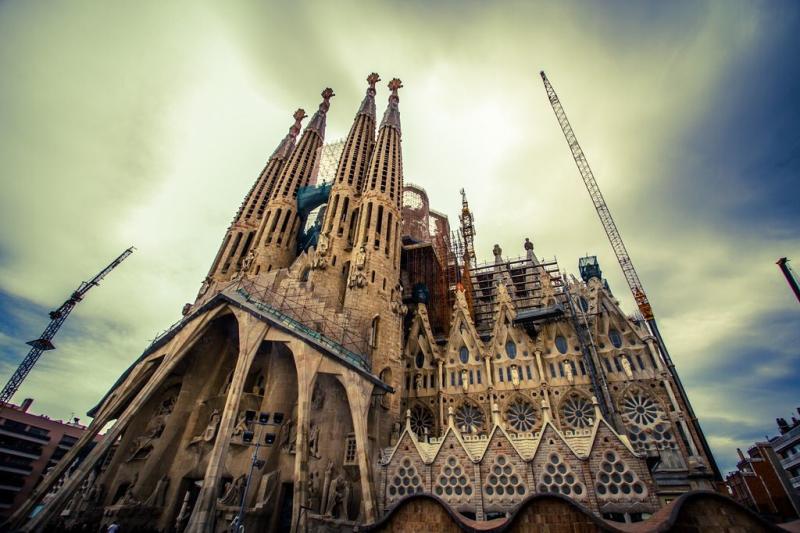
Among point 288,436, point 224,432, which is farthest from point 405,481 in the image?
point 224,432

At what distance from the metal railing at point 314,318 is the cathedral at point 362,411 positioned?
0.13 meters

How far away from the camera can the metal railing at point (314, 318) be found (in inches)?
955

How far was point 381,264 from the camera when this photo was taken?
3259 centimetres

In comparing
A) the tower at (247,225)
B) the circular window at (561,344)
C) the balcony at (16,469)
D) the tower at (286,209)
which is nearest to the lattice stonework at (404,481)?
the circular window at (561,344)

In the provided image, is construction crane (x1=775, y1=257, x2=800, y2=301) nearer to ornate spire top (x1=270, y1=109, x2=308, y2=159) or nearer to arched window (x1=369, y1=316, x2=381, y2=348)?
arched window (x1=369, y1=316, x2=381, y2=348)

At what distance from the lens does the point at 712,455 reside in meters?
24.3

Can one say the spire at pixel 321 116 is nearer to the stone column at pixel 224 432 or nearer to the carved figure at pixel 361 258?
the carved figure at pixel 361 258

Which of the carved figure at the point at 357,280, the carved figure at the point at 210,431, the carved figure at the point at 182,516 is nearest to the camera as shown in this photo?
the carved figure at the point at 182,516

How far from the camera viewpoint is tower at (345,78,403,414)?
28.1m

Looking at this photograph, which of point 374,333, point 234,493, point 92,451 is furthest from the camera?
point 374,333

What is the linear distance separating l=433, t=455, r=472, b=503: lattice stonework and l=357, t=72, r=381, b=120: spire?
153ft

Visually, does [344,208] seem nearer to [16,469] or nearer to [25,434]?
[25,434]

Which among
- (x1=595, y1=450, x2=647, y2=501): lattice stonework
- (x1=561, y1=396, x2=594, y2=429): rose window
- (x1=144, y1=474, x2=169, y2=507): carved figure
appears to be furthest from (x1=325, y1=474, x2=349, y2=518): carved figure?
(x1=561, y1=396, x2=594, y2=429): rose window

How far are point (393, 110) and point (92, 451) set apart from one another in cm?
4786
